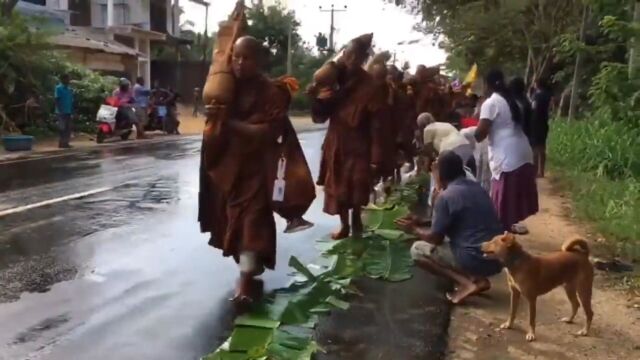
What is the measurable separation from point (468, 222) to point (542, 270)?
84 cm

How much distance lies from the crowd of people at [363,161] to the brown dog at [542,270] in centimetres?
65

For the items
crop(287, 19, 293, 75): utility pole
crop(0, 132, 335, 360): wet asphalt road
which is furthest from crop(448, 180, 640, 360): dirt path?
crop(287, 19, 293, 75): utility pole

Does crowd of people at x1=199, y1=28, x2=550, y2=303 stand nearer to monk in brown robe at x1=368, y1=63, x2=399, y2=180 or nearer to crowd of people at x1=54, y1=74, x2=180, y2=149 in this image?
monk in brown robe at x1=368, y1=63, x2=399, y2=180

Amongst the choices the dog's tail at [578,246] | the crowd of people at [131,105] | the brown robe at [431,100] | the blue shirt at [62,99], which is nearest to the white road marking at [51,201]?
the brown robe at [431,100]

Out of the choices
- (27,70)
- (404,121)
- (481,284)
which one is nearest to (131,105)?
(27,70)

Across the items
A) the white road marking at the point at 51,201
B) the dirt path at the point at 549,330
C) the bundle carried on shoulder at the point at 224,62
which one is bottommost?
the dirt path at the point at 549,330

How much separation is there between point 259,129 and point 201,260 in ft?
6.78

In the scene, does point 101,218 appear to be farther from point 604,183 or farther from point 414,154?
point 604,183

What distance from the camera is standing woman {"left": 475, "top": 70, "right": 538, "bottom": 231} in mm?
7355

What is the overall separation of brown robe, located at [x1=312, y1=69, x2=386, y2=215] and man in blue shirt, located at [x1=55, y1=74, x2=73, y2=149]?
1187 cm

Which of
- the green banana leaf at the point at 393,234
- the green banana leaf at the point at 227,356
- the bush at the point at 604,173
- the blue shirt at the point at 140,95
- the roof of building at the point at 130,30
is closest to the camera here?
the green banana leaf at the point at 227,356

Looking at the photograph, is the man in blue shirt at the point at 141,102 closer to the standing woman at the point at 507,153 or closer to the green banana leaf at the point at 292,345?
the standing woman at the point at 507,153

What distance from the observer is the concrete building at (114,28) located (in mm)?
29447

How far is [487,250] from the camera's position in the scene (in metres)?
5.23
